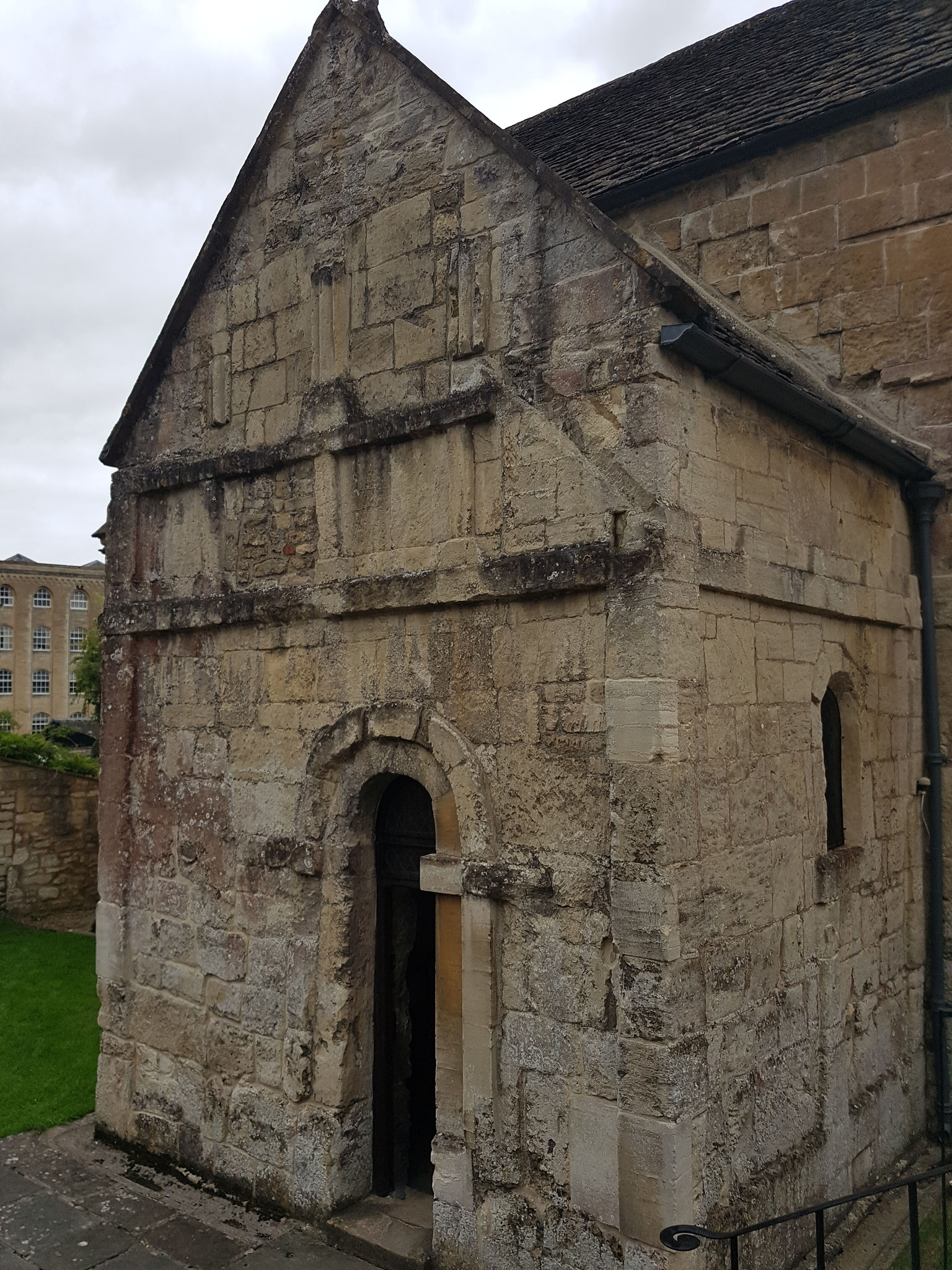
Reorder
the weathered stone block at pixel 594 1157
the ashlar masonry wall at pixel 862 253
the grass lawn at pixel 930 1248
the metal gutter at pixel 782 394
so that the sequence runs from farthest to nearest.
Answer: the ashlar masonry wall at pixel 862 253
the grass lawn at pixel 930 1248
the metal gutter at pixel 782 394
the weathered stone block at pixel 594 1157

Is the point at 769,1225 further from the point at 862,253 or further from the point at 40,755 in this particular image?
the point at 40,755

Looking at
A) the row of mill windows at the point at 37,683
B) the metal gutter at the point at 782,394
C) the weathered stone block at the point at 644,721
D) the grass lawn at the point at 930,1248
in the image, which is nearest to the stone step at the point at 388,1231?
the grass lawn at the point at 930,1248

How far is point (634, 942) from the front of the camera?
175 inches

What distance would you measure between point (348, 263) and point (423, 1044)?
16.3 feet

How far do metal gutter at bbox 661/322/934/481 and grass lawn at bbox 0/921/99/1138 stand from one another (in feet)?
23.0

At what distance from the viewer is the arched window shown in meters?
6.38

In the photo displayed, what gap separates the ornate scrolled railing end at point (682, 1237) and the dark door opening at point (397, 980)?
213 cm

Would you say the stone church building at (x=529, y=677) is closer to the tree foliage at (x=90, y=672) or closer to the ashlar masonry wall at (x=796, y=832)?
the ashlar masonry wall at (x=796, y=832)

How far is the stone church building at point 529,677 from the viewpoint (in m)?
4.65

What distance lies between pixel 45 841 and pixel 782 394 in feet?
41.7

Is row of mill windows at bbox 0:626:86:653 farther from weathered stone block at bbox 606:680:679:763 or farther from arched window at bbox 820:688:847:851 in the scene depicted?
weathered stone block at bbox 606:680:679:763

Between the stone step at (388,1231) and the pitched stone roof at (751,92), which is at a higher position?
the pitched stone roof at (751,92)

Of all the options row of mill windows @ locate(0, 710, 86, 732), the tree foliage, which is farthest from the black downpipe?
row of mill windows @ locate(0, 710, 86, 732)

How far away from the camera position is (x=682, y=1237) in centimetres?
397
